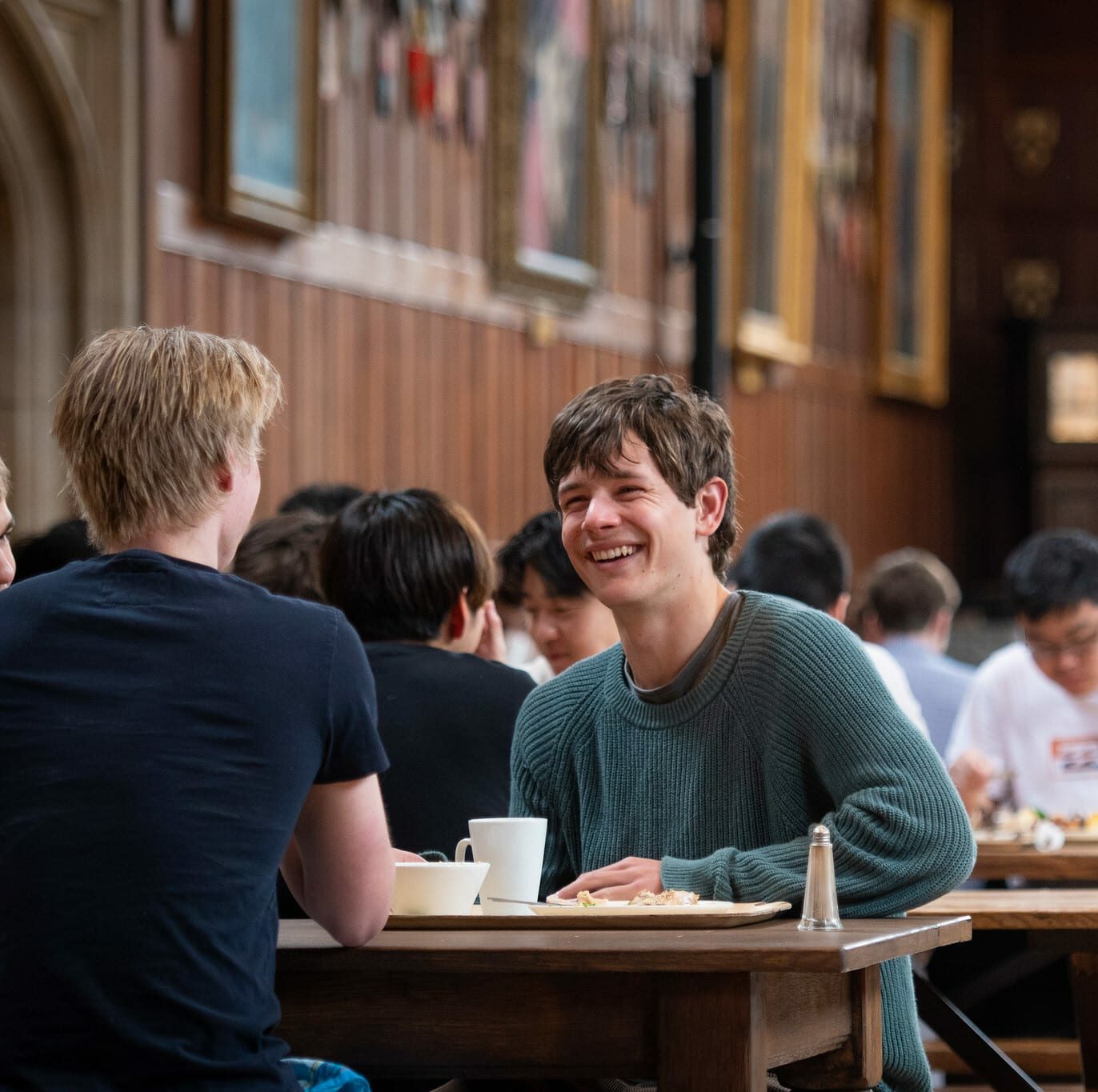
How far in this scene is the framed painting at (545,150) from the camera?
373 inches

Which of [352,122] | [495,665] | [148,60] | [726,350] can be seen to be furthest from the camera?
[726,350]

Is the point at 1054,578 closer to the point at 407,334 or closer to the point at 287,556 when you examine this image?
the point at 287,556

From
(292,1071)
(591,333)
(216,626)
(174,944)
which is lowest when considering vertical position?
(292,1071)

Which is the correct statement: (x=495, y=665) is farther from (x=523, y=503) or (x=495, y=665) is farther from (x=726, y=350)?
(x=726, y=350)

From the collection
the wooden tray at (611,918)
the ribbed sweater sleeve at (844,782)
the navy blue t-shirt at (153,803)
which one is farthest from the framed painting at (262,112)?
the navy blue t-shirt at (153,803)

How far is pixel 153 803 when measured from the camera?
7.09 feet

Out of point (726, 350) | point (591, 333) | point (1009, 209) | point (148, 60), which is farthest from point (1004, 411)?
point (148, 60)

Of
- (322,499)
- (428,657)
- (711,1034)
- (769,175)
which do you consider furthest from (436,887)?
(769,175)

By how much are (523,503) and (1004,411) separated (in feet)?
24.0

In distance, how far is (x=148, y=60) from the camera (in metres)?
7.18

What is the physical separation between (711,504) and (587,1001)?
88 cm

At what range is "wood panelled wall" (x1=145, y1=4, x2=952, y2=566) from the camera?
296 inches

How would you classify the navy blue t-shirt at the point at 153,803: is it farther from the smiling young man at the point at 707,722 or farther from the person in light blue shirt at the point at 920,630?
the person in light blue shirt at the point at 920,630

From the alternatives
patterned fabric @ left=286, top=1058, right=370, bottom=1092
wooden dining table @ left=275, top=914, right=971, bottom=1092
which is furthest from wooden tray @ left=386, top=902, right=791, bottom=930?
patterned fabric @ left=286, top=1058, right=370, bottom=1092
